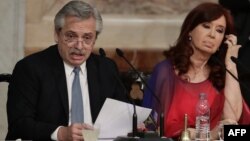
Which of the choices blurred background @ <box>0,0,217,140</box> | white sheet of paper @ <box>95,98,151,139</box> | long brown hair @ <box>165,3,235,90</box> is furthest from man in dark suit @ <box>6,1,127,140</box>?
blurred background @ <box>0,0,217,140</box>

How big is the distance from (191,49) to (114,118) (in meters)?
1.22

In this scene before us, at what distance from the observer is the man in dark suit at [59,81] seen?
4.49 metres

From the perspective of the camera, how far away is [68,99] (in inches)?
182

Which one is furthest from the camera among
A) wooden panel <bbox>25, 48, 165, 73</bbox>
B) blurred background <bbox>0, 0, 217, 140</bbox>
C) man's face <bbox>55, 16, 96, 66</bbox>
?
wooden panel <bbox>25, 48, 165, 73</bbox>

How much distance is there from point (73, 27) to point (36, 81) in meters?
0.37

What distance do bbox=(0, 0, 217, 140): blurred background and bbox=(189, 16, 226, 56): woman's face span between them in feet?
3.30

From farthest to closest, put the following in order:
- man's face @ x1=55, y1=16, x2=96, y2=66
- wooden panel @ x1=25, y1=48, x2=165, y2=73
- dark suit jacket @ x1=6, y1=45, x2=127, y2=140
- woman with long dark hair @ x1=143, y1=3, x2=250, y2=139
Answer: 1. wooden panel @ x1=25, y1=48, x2=165, y2=73
2. woman with long dark hair @ x1=143, y1=3, x2=250, y2=139
3. man's face @ x1=55, y1=16, x2=96, y2=66
4. dark suit jacket @ x1=6, y1=45, x2=127, y2=140

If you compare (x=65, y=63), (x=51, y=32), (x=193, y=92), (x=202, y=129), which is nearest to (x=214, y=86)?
(x=193, y=92)

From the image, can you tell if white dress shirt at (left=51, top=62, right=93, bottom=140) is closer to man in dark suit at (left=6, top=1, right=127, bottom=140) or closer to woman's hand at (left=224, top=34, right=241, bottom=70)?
man in dark suit at (left=6, top=1, right=127, bottom=140)

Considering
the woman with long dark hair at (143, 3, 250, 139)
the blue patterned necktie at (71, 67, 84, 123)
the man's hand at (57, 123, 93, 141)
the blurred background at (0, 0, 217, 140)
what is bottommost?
the man's hand at (57, 123, 93, 141)

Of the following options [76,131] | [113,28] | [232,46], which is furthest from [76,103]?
[113,28]

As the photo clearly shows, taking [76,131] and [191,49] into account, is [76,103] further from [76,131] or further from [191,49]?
[191,49]

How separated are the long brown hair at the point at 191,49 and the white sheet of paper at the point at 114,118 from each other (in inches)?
42.6

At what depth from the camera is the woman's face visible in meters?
5.23
